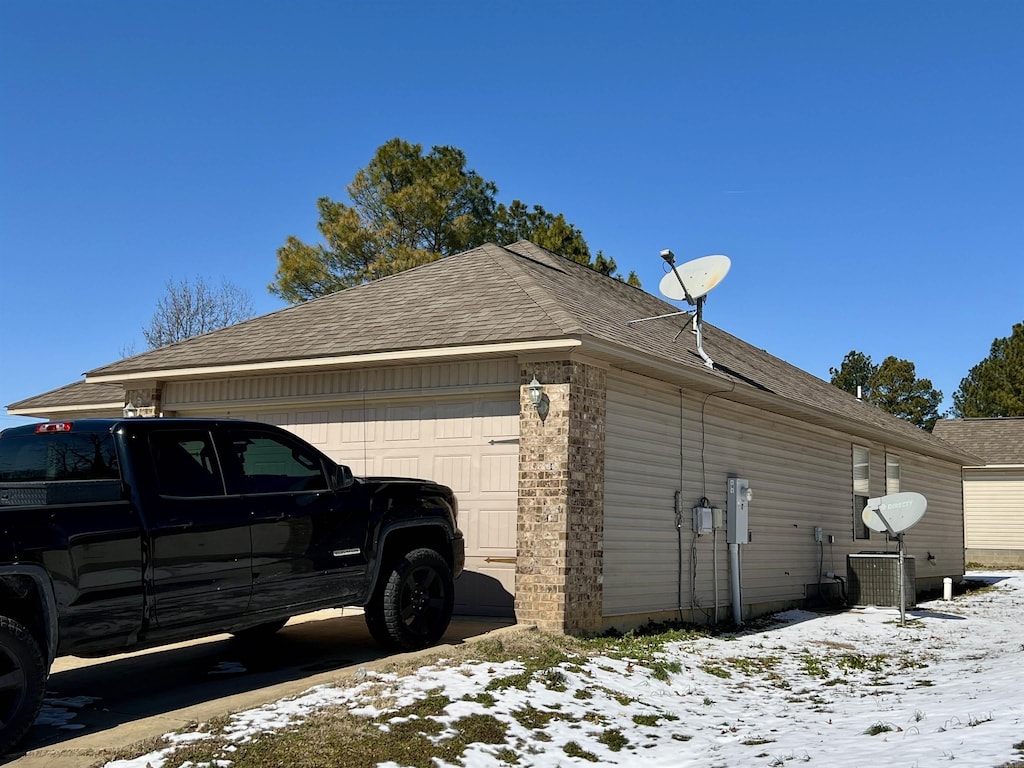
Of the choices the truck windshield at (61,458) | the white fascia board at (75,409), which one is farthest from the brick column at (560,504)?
the white fascia board at (75,409)

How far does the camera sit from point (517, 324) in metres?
11.2

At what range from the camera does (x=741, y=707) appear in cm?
888

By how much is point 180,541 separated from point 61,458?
109 centimetres

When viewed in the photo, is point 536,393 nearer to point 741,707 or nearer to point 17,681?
point 741,707

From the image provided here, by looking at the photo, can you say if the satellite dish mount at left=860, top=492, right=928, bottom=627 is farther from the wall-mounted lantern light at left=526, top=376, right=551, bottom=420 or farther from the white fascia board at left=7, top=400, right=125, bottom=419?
the white fascia board at left=7, top=400, right=125, bottom=419

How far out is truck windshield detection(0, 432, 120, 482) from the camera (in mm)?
7199

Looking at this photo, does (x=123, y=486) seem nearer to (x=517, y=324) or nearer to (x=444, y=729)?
(x=444, y=729)

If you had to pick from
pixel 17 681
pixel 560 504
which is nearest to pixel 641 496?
pixel 560 504

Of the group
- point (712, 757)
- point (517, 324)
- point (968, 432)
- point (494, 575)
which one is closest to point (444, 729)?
point (712, 757)

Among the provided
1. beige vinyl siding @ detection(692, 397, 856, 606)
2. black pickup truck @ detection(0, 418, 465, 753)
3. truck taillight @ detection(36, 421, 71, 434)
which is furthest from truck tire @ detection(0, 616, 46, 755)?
beige vinyl siding @ detection(692, 397, 856, 606)

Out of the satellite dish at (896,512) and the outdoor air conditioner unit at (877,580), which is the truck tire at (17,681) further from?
the outdoor air conditioner unit at (877,580)

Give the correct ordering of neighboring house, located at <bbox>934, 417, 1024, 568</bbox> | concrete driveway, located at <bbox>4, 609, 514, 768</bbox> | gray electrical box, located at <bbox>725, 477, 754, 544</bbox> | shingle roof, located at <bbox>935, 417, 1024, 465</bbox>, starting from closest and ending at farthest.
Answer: concrete driveway, located at <bbox>4, 609, 514, 768</bbox>
gray electrical box, located at <bbox>725, 477, 754, 544</bbox>
neighboring house, located at <bbox>934, 417, 1024, 568</bbox>
shingle roof, located at <bbox>935, 417, 1024, 465</bbox>

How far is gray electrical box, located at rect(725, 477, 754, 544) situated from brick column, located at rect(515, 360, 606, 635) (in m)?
3.57

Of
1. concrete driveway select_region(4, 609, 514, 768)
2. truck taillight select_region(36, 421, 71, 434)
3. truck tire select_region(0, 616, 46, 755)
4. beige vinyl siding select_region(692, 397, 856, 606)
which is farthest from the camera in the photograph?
beige vinyl siding select_region(692, 397, 856, 606)
